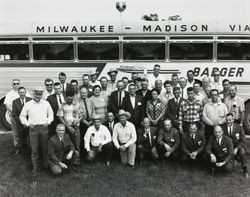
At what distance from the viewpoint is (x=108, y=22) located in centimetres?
1062

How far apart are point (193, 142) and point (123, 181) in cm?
174

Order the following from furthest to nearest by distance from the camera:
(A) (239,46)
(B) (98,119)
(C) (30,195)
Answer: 1. (A) (239,46)
2. (B) (98,119)
3. (C) (30,195)

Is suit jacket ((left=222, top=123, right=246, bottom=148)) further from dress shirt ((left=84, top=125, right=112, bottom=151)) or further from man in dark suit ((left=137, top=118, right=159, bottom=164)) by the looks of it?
dress shirt ((left=84, top=125, right=112, bottom=151))

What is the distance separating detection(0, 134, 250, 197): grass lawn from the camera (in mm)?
6754

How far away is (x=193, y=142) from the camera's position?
7.55 meters

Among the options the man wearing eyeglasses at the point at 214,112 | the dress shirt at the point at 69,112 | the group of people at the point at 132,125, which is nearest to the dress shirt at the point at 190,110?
the group of people at the point at 132,125

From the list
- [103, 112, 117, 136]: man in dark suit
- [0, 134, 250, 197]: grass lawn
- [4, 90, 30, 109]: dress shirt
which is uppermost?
[4, 90, 30, 109]: dress shirt

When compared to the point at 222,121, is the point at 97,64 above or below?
above

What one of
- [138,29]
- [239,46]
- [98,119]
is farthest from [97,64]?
[239,46]

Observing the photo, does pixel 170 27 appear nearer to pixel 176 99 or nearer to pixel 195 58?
pixel 195 58

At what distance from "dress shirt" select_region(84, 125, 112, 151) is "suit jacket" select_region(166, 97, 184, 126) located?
1.48 metres

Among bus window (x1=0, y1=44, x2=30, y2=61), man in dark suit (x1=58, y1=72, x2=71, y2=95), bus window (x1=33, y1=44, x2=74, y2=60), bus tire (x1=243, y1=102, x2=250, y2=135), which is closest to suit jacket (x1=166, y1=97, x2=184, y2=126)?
man in dark suit (x1=58, y1=72, x2=71, y2=95)

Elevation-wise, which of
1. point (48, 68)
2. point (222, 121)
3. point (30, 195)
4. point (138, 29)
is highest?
point (138, 29)

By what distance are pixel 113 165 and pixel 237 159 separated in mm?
2763
